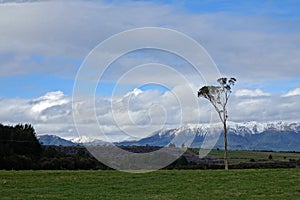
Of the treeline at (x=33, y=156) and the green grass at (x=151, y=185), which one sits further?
the treeline at (x=33, y=156)

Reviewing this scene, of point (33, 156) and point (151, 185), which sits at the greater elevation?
point (33, 156)

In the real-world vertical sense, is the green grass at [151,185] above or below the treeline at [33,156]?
below

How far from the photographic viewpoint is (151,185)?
4116 centimetres

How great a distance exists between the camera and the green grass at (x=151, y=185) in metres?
35.2

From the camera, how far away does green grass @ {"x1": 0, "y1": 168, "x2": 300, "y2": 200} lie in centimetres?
3519

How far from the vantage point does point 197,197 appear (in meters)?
34.2

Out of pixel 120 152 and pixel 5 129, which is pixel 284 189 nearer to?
pixel 120 152

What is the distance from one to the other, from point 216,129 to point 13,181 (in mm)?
35869

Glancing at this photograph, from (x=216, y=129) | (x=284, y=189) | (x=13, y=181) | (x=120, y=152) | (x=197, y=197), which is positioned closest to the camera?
(x=197, y=197)

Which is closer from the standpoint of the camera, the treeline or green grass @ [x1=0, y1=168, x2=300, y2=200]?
green grass @ [x1=0, y1=168, x2=300, y2=200]

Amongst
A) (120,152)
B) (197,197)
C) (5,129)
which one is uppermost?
(5,129)

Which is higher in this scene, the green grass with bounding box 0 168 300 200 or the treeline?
the treeline

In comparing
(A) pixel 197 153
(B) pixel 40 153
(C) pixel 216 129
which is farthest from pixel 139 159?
(A) pixel 197 153

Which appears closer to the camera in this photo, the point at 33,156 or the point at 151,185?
the point at 151,185
